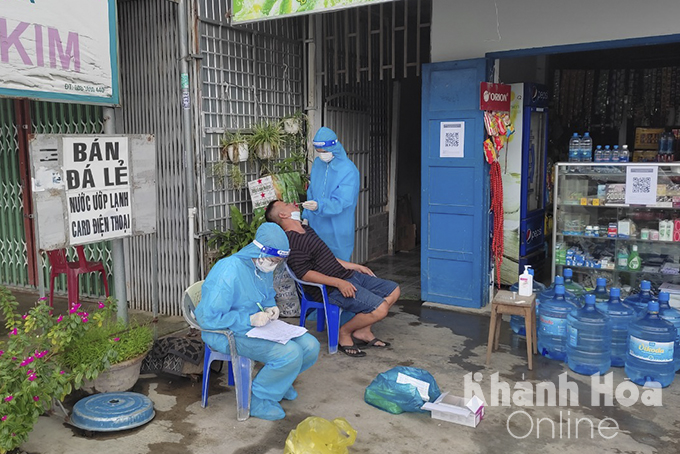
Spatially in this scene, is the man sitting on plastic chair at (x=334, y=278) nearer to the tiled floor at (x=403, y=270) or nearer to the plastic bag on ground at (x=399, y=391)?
the plastic bag on ground at (x=399, y=391)

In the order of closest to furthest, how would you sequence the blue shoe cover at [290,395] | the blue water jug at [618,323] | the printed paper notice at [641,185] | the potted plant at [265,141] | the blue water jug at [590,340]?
the blue shoe cover at [290,395] < the blue water jug at [590,340] < the blue water jug at [618,323] < the printed paper notice at [641,185] < the potted plant at [265,141]

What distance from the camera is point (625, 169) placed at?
17.9 ft

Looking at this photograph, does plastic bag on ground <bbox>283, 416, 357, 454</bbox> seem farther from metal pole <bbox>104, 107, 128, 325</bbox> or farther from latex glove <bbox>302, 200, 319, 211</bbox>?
latex glove <bbox>302, 200, 319, 211</bbox>

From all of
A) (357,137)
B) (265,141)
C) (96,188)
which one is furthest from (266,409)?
(357,137)

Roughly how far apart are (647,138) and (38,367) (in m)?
7.91

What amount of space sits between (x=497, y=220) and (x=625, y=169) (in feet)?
4.23

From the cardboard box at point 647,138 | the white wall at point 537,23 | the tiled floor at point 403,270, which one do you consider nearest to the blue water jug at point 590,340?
the tiled floor at point 403,270

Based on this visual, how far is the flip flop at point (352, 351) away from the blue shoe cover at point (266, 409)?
114 centimetres

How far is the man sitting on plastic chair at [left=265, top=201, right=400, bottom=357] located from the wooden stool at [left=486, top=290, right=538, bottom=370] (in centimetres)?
85

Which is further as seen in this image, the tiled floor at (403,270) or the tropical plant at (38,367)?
the tiled floor at (403,270)

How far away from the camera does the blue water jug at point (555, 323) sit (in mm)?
4582

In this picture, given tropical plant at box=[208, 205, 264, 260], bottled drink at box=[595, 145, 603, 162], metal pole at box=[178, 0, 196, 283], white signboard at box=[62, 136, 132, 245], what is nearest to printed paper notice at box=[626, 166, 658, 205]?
bottled drink at box=[595, 145, 603, 162]

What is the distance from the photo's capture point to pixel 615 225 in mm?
5594

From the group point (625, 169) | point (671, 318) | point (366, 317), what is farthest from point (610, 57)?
point (366, 317)
